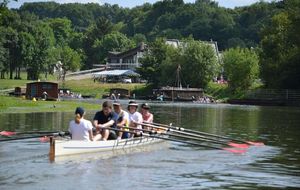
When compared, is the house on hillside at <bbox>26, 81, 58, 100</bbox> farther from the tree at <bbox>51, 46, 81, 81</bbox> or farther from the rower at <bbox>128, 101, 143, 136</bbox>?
the tree at <bbox>51, 46, 81, 81</bbox>

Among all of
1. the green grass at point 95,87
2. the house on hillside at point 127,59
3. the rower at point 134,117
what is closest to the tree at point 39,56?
the green grass at point 95,87

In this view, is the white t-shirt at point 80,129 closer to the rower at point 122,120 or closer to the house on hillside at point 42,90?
the rower at point 122,120

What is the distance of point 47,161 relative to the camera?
2592 centimetres

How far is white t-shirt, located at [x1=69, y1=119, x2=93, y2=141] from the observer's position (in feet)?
87.5

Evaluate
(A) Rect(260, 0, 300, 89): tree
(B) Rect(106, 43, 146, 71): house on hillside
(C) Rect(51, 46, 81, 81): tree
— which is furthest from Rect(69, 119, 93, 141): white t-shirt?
(C) Rect(51, 46, 81, 81): tree

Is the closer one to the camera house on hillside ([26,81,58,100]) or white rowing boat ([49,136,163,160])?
white rowing boat ([49,136,163,160])

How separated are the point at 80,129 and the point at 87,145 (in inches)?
34.2

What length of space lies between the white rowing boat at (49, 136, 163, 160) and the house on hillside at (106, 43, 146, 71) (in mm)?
148084

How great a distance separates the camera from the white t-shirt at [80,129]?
26656 millimetres

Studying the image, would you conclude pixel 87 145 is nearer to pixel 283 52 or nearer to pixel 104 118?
pixel 104 118

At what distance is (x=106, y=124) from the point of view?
29188 millimetres

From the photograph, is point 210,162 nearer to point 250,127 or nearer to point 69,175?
point 69,175

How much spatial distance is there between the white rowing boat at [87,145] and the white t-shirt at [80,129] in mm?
350

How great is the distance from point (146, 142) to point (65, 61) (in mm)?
154549
